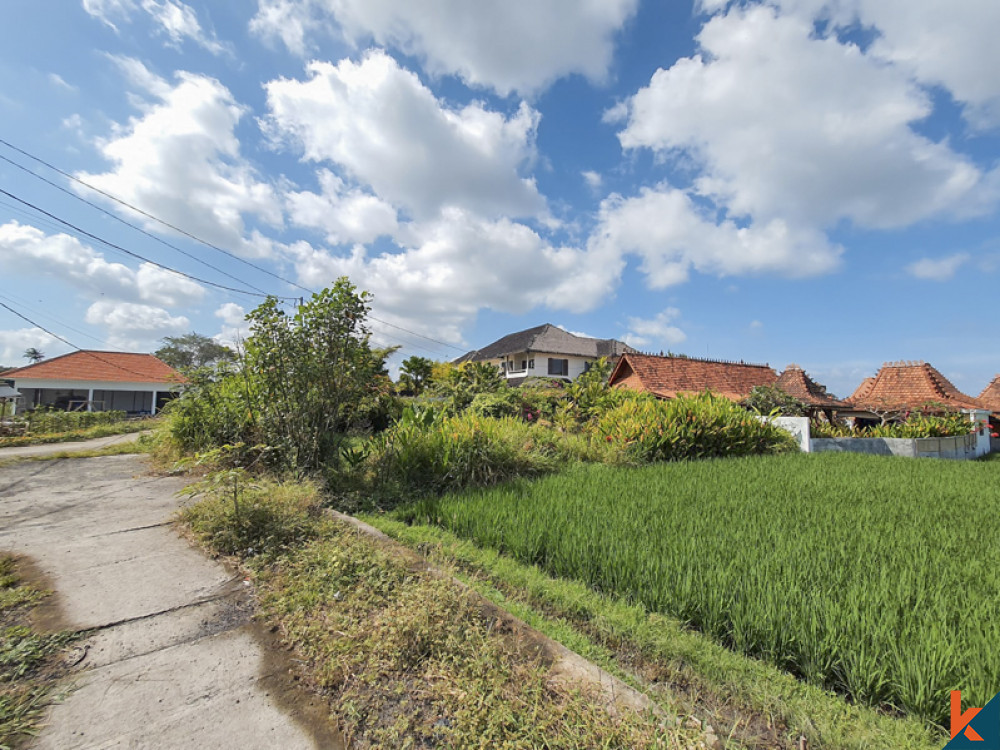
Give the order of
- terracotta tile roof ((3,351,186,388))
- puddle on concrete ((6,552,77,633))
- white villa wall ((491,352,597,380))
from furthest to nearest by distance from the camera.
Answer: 1. white villa wall ((491,352,597,380))
2. terracotta tile roof ((3,351,186,388))
3. puddle on concrete ((6,552,77,633))

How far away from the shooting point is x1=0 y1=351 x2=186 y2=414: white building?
2717 cm

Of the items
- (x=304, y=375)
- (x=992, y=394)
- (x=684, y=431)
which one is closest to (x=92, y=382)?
(x=304, y=375)

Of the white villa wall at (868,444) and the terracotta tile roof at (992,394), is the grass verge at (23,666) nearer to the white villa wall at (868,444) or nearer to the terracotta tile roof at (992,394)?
the white villa wall at (868,444)

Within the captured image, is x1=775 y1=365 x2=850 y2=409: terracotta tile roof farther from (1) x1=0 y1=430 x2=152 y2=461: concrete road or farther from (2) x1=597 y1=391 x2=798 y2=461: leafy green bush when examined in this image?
(1) x1=0 y1=430 x2=152 y2=461: concrete road

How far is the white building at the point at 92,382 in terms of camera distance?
89.1 ft

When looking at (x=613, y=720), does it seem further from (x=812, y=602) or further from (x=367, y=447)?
(x=367, y=447)

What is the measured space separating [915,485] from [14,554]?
412 inches

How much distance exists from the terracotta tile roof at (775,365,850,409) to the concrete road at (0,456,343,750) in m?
19.8

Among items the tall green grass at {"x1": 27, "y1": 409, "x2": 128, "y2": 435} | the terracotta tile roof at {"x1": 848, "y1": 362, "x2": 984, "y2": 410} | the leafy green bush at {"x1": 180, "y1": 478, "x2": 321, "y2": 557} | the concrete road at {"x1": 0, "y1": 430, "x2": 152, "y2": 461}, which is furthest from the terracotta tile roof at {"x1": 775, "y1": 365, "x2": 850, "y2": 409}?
the tall green grass at {"x1": 27, "y1": 409, "x2": 128, "y2": 435}

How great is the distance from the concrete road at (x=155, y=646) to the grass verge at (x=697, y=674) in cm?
130

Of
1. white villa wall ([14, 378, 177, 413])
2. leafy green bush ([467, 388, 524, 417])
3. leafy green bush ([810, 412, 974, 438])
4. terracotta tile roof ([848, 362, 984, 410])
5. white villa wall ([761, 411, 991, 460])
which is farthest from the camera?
white villa wall ([14, 378, 177, 413])

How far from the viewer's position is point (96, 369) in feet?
95.2

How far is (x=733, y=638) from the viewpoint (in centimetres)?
232

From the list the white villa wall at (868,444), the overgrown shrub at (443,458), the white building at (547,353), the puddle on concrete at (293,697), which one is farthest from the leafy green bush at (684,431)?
the white building at (547,353)
